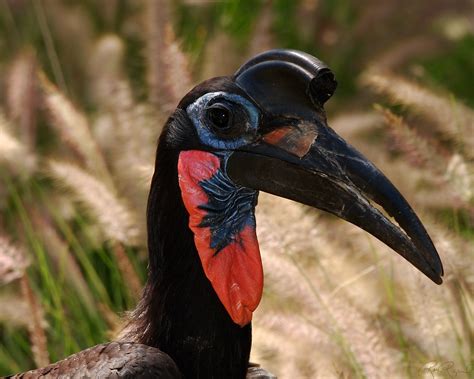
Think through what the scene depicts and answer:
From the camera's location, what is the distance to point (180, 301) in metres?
2.84

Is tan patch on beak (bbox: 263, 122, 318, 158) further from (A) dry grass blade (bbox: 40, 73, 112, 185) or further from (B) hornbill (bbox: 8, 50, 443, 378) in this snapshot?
(A) dry grass blade (bbox: 40, 73, 112, 185)

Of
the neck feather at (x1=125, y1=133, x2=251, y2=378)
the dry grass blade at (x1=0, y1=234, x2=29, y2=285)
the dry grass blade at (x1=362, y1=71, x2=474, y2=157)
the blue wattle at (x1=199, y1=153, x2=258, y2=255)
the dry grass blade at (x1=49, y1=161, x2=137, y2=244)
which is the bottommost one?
the neck feather at (x1=125, y1=133, x2=251, y2=378)

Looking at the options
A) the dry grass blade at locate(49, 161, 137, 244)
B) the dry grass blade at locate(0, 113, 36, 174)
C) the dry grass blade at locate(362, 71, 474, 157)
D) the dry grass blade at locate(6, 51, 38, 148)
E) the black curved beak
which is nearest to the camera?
the black curved beak

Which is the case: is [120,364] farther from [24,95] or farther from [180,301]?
[24,95]

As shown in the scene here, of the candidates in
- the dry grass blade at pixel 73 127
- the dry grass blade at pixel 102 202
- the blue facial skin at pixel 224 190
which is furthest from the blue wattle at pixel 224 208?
the dry grass blade at pixel 73 127

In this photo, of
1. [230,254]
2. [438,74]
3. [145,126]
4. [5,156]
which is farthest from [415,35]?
[230,254]

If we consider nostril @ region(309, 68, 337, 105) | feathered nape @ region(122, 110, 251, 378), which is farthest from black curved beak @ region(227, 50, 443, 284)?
feathered nape @ region(122, 110, 251, 378)

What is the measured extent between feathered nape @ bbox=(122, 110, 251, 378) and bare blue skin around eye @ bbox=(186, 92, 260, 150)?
0.04 m

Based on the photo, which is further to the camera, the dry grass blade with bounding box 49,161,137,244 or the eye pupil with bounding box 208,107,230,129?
the dry grass blade with bounding box 49,161,137,244

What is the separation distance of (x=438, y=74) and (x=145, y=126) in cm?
210

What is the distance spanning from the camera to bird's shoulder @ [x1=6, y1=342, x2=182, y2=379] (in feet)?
8.66

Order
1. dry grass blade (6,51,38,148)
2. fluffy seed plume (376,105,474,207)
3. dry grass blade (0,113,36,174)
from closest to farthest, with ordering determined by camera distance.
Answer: fluffy seed plume (376,105,474,207)
dry grass blade (0,113,36,174)
dry grass blade (6,51,38,148)

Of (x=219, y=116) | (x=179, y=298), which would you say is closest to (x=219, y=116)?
(x=219, y=116)

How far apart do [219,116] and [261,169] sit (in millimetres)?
147
